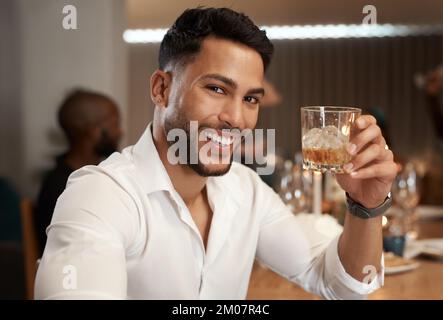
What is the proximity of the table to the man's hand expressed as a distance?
0.88 feet

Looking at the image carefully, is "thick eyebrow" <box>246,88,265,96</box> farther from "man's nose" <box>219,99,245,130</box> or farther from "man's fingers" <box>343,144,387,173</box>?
"man's fingers" <box>343,144,387,173</box>

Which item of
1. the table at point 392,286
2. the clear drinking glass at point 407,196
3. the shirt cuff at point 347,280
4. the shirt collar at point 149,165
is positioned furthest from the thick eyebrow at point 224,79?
the clear drinking glass at point 407,196

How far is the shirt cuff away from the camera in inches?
35.8

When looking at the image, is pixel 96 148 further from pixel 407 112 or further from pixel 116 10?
pixel 407 112

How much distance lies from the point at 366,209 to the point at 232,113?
0.83ft

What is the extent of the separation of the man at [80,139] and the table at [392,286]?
0.42 meters

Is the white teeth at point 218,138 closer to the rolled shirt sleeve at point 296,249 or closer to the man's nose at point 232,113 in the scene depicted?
the man's nose at point 232,113

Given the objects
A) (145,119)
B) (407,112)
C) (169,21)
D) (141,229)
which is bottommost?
(407,112)

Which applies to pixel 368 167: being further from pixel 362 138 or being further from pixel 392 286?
pixel 392 286

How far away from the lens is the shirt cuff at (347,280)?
2.98ft

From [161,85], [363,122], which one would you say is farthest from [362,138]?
[161,85]

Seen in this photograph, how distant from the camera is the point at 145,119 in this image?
0.76m
